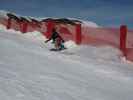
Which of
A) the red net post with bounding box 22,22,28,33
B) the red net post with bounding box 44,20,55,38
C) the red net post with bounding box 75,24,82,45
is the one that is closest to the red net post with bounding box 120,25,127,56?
the red net post with bounding box 75,24,82,45

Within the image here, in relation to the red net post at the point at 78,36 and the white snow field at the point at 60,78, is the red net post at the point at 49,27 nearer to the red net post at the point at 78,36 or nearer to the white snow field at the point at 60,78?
the red net post at the point at 78,36

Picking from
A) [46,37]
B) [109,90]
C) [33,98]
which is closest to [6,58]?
[109,90]

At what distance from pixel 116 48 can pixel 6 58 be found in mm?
5656

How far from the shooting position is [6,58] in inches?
467

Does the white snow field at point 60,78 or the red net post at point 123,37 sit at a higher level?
the red net post at point 123,37

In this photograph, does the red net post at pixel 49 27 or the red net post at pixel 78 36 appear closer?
the red net post at pixel 78 36

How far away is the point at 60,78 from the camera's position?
377 inches

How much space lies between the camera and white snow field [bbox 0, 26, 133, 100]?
25.5 feet

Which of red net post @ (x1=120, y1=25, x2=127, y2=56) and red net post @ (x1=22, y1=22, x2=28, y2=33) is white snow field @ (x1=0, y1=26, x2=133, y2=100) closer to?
red net post @ (x1=120, y1=25, x2=127, y2=56)

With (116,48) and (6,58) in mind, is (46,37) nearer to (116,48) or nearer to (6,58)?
(116,48)

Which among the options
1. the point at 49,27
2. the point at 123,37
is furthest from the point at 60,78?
the point at 49,27

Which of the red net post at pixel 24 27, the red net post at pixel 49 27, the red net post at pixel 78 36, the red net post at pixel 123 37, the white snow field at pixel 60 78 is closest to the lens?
the white snow field at pixel 60 78

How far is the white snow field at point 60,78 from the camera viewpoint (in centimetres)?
776

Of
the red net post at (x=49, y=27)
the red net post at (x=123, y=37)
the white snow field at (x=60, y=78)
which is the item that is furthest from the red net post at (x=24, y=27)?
the white snow field at (x=60, y=78)
